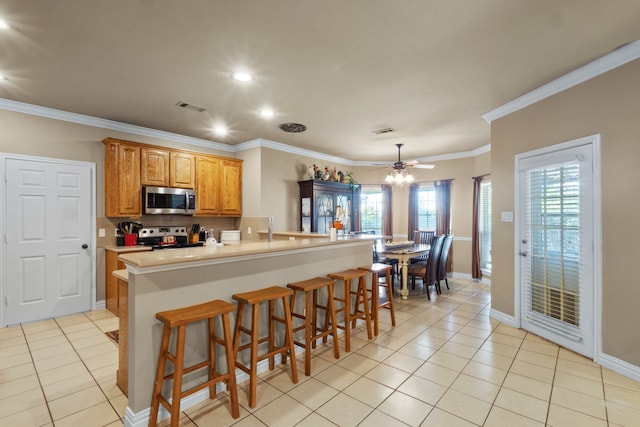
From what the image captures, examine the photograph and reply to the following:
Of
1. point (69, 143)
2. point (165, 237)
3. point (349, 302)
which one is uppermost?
point (69, 143)

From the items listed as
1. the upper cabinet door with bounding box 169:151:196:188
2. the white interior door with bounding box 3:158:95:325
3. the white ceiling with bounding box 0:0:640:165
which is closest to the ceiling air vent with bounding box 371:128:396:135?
the white ceiling with bounding box 0:0:640:165

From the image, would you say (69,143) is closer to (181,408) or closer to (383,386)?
(181,408)

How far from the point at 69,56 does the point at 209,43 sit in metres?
1.29

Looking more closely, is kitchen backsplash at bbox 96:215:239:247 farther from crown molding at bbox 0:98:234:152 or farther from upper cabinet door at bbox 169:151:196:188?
crown molding at bbox 0:98:234:152

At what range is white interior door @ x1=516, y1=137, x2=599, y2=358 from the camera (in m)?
2.91

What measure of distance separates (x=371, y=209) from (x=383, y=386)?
5572 millimetres

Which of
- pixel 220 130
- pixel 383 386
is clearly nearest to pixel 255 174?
pixel 220 130

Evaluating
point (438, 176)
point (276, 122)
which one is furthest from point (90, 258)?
point (438, 176)

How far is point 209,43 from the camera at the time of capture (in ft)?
8.10

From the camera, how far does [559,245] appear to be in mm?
3195

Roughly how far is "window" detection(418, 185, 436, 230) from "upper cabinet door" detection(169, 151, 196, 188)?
491 cm

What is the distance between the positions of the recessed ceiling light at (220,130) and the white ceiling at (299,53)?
55 cm

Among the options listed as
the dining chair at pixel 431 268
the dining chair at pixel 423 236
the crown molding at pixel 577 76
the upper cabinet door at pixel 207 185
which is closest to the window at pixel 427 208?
the dining chair at pixel 423 236

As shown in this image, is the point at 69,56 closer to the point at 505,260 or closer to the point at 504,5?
the point at 504,5
